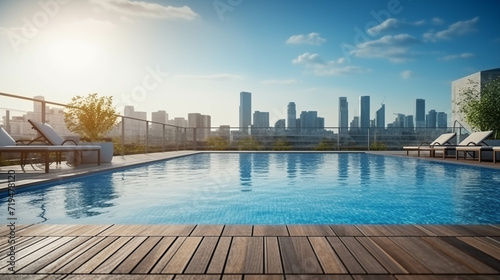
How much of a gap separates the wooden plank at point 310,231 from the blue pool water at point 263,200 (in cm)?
116

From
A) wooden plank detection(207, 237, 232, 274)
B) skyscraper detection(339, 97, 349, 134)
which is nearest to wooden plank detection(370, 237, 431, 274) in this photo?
wooden plank detection(207, 237, 232, 274)

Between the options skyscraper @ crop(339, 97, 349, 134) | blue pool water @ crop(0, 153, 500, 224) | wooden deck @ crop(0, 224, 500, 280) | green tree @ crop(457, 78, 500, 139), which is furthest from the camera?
skyscraper @ crop(339, 97, 349, 134)

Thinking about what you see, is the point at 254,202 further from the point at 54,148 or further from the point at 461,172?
the point at 461,172

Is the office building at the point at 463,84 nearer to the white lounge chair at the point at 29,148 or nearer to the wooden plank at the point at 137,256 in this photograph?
the white lounge chair at the point at 29,148

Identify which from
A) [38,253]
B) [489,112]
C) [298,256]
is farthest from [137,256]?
[489,112]

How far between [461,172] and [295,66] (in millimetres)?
9195

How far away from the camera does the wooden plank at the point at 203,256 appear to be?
149cm

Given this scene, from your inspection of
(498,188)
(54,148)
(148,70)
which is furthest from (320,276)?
(148,70)

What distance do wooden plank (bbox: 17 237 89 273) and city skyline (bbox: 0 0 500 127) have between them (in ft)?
20.0

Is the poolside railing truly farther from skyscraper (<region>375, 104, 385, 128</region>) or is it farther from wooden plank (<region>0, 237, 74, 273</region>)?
wooden plank (<region>0, 237, 74, 273</region>)

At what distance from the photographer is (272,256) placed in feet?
5.42

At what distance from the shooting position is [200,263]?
5.11ft

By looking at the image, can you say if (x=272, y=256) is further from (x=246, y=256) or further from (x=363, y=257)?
(x=363, y=257)

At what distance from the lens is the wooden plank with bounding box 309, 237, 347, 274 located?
148 centimetres
